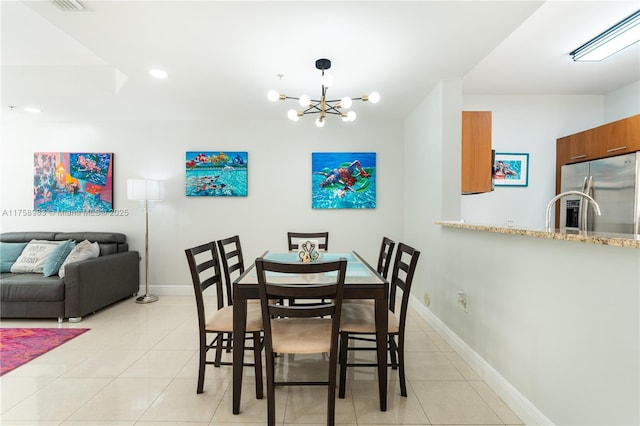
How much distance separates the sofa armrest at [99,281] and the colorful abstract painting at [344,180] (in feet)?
8.76

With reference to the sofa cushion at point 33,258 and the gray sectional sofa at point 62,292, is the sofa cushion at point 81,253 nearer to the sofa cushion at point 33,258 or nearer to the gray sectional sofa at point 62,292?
the gray sectional sofa at point 62,292

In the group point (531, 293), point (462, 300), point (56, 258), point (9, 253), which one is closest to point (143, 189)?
point (56, 258)

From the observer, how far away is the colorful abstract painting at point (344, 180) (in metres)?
4.33

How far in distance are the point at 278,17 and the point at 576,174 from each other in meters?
3.67

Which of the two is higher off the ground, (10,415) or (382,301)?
(382,301)

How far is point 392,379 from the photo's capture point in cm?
221

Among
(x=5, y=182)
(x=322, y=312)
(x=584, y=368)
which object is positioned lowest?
(x=584, y=368)

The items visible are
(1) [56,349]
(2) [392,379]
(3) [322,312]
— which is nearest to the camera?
(3) [322,312]

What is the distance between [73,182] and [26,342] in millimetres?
2413

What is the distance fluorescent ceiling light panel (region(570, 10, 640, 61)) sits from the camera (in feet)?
7.82

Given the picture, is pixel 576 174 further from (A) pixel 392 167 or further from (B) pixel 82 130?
(B) pixel 82 130

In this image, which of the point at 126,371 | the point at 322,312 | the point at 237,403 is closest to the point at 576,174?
the point at 322,312

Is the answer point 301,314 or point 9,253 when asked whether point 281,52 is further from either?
point 9,253

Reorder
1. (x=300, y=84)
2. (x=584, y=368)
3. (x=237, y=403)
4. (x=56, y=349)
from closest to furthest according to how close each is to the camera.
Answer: (x=584, y=368) → (x=237, y=403) → (x=56, y=349) → (x=300, y=84)
